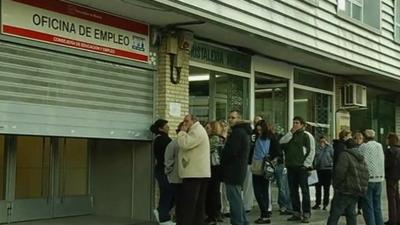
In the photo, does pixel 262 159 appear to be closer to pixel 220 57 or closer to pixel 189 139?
pixel 220 57

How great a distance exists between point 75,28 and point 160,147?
2304 mm

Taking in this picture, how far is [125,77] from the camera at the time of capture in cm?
1067

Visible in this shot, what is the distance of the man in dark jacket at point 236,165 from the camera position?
950 centimetres

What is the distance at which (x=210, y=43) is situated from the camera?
41.1 feet

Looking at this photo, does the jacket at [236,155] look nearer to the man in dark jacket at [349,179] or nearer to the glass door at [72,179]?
the man in dark jacket at [349,179]

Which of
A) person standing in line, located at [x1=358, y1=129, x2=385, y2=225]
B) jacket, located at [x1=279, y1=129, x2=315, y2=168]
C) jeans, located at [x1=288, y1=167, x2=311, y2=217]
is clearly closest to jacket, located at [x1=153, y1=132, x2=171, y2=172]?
jacket, located at [x1=279, y1=129, x2=315, y2=168]

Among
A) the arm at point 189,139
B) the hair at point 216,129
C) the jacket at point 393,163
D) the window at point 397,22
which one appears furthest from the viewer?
the window at point 397,22

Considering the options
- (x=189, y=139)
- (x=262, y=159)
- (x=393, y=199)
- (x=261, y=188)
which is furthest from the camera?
(x=393, y=199)

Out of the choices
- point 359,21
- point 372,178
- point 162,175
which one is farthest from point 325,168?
point 162,175

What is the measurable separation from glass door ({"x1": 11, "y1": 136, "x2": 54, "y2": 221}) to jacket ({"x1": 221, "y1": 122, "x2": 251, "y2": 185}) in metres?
3.36

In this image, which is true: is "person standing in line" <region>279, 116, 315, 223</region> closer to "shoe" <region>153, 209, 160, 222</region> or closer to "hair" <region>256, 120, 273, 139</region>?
"hair" <region>256, 120, 273, 139</region>

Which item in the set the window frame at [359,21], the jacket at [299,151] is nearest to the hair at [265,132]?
the jacket at [299,151]

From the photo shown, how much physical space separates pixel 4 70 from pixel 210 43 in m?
4.85

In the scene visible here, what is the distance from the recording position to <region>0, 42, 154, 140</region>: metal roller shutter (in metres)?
8.78
